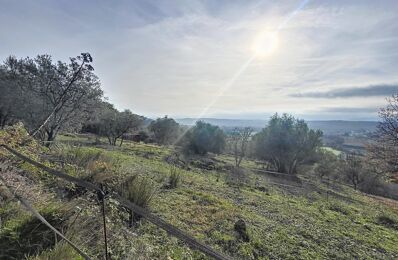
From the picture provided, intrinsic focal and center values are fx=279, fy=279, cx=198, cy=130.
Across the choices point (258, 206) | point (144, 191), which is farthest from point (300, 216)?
point (144, 191)

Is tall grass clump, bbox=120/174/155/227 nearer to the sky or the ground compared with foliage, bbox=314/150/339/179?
nearer to the sky

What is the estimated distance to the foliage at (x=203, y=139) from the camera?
49219mm

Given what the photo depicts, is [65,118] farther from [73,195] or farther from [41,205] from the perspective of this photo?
[41,205]

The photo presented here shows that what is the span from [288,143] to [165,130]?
99.7ft

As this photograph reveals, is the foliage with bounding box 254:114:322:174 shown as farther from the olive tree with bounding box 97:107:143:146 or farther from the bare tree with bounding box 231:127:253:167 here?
the olive tree with bounding box 97:107:143:146

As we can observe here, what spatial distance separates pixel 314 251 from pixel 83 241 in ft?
15.6

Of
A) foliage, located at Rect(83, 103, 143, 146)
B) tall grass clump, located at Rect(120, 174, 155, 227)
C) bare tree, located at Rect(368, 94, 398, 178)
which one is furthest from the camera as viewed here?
foliage, located at Rect(83, 103, 143, 146)

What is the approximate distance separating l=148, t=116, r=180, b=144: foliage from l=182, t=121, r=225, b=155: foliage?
815 centimetres

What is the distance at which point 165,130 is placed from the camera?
6072 centimetres

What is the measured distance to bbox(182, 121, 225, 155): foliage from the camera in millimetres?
49219

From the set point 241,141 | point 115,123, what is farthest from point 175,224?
point 115,123

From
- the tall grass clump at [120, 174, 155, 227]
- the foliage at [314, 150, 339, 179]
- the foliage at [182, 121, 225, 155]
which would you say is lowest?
the foliage at [314, 150, 339, 179]

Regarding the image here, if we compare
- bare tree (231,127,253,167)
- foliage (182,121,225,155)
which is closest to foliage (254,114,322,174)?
bare tree (231,127,253,167)

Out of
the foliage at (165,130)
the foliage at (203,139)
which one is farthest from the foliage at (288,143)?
the foliage at (165,130)
